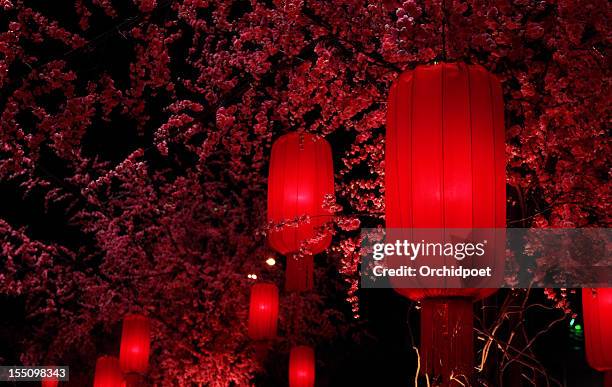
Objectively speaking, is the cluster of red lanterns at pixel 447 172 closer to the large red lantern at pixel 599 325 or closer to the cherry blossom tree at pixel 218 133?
the cherry blossom tree at pixel 218 133

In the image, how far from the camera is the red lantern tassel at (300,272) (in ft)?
20.9

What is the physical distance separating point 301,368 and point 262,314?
2.14 m

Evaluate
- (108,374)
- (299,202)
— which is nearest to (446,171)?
(299,202)

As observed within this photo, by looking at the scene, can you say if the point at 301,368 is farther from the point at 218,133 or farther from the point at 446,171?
the point at 446,171

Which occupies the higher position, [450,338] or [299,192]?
[299,192]

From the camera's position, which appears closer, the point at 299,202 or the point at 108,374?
the point at 299,202

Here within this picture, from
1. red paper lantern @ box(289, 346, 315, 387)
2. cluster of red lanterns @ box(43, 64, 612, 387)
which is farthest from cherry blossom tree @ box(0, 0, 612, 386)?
red paper lantern @ box(289, 346, 315, 387)

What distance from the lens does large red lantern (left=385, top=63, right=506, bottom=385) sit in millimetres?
3691

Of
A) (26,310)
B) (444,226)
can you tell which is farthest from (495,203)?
(26,310)

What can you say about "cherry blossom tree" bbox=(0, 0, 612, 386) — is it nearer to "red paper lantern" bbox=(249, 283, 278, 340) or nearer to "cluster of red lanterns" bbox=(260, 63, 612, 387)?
"cluster of red lanterns" bbox=(260, 63, 612, 387)

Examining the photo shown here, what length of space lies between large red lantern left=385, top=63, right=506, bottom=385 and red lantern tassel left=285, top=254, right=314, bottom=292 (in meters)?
2.58

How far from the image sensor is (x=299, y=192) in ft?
20.3

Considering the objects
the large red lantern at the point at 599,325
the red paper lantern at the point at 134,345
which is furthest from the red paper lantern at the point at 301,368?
the large red lantern at the point at 599,325

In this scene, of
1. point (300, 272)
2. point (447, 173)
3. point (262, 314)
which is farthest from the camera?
point (262, 314)
